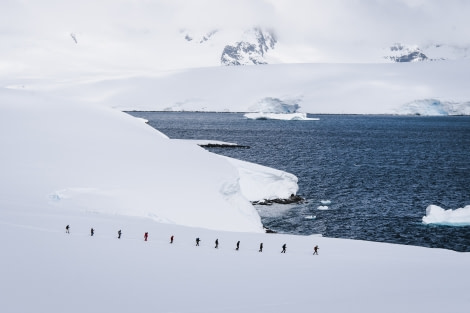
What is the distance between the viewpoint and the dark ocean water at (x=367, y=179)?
51.3m

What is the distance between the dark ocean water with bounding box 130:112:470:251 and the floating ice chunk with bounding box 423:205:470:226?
89 centimetres

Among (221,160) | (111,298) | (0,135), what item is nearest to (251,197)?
(221,160)

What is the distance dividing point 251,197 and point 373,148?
63959mm

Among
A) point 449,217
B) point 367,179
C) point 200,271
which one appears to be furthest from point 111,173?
point 367,179

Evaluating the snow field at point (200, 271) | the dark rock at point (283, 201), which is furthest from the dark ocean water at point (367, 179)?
the snow field at point (200, 271)

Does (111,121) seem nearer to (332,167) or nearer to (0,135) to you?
(0,135)

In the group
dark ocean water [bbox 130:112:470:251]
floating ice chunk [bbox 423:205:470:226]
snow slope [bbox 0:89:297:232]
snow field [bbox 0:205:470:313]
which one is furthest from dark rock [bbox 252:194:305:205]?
snow field [bbox 0:205:470:313]

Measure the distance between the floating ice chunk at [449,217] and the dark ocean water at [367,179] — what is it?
2.93ft

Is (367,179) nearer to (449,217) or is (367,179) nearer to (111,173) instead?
(449,217)

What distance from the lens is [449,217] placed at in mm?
53438

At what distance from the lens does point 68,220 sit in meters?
36.6

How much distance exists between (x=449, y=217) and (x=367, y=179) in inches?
967

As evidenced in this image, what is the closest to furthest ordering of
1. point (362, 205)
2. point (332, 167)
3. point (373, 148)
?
point (362, 205), point (332, 167), point (373, 148)

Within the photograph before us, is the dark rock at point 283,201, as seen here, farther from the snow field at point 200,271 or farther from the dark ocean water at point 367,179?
the snow field at point 200,271
